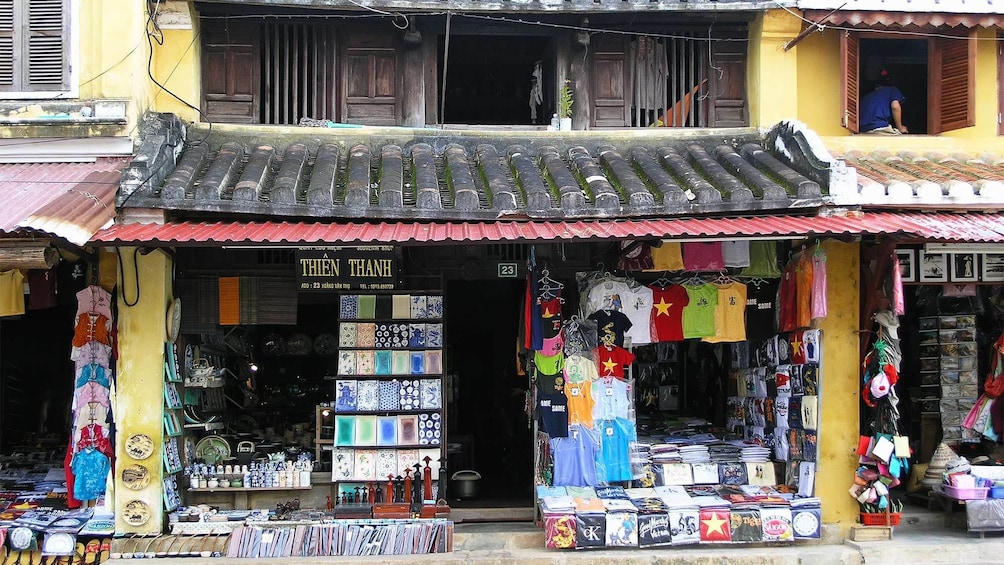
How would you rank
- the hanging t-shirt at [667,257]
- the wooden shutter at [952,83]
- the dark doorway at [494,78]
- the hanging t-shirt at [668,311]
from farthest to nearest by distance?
1. the dark doorway at [494,78]
2. the wooden shutter at [952,83]
3. the hanging t-shirt at [668,311]
4. the hanging t-shirt at [667,257]

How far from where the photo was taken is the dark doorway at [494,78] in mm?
12008

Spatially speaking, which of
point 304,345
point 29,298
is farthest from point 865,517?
point 29,298

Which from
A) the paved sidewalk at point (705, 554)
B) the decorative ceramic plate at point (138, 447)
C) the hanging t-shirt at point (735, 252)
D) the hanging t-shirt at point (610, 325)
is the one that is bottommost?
the paved sidewalk at point (705, 554)

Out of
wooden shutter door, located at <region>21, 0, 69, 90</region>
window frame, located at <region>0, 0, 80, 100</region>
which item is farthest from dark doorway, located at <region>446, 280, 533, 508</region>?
wooden shutter door, located at <region>21, 0, 69, 90</region>

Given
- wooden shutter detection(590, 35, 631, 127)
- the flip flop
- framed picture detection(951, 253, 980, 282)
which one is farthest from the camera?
wooden shutter detection(590, 35, 631, 127)

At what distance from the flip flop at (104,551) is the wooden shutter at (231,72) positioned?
4783mm

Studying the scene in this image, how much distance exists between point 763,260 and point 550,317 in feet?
7.68

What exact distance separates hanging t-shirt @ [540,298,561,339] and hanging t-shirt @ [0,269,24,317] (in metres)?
5.25

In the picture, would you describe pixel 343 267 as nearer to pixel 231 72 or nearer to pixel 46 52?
pixel 231 72

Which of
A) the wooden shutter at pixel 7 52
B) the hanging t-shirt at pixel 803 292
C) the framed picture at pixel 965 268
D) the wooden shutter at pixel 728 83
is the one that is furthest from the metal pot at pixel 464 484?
the wooden shutter at pixel 7 52

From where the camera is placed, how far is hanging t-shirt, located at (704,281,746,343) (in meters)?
10.3

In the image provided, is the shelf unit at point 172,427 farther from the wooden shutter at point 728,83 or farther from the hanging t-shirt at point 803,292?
the wooden shutter at point 728,83

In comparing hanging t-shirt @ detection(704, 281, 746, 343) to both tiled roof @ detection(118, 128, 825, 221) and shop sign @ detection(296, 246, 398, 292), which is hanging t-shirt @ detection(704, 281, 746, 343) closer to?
tiled roof @ detection(118, 128, 825, 221)

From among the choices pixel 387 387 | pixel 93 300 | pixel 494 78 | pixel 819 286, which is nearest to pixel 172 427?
pixel 93 300
